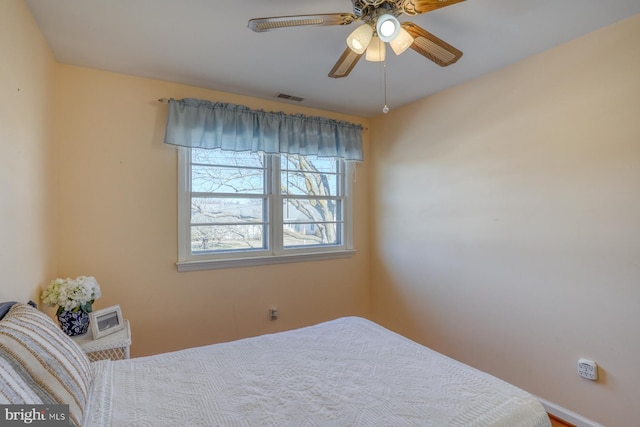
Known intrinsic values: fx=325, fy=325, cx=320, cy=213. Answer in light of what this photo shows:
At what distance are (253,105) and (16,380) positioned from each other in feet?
8.16

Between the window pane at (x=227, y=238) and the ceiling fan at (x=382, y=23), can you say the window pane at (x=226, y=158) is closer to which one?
the window pane at (x=227, y=238)

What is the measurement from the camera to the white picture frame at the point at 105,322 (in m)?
1.92

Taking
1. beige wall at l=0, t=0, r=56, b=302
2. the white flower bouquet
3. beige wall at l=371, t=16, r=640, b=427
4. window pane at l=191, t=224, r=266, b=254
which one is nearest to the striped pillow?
beige wall at l=0, t=0, r=56, b=302

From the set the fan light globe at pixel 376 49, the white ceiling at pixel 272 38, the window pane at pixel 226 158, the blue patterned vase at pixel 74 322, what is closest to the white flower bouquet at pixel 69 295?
the blue patterned vase at pixel 74 322

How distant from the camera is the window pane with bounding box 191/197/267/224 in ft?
9.06

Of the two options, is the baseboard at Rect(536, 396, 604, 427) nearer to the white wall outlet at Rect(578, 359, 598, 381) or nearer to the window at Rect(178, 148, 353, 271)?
the white wall outlet at Rect(578, 359, 598, 381)

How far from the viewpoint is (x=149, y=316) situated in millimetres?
2516

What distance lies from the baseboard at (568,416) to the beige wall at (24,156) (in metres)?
3.06

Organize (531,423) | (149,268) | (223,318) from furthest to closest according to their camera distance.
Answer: (223,318) < (149,268) < (531,423)

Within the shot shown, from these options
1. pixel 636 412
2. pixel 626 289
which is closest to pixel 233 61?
pixel 626 289

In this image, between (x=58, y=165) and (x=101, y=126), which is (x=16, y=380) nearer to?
(x=58, y=165)

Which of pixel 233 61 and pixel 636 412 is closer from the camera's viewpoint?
pixel 636 412

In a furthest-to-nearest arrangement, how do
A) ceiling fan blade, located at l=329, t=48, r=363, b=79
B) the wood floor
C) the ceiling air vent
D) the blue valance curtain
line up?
the ceiling air vent
the blue valance curtain
the wood floor
ceiling fan blade, located at l=329, t=48, r=363, b=79

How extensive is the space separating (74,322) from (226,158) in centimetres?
160
